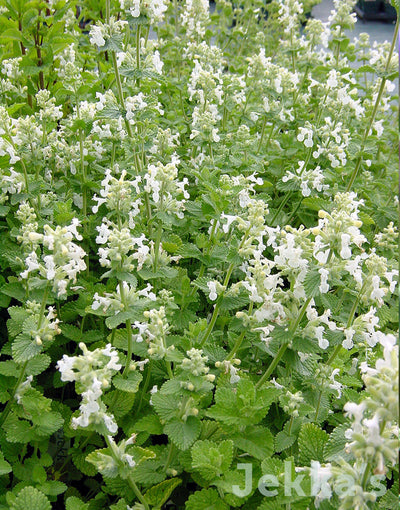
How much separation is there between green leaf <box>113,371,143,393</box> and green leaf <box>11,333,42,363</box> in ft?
0.99

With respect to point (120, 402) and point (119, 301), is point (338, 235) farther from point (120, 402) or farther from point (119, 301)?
point (120, 402)

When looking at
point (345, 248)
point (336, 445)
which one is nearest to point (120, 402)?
point (336, 445)

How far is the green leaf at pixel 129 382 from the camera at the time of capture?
1.88 meters

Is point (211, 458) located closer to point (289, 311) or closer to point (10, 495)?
point (289, 311)

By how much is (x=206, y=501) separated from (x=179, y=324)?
799mm

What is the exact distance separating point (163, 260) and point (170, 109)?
228 centimetres

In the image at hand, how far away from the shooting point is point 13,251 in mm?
2393

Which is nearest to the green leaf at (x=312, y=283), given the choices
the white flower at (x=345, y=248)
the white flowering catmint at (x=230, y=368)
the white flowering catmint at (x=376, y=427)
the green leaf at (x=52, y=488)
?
the white flower at (x=345, y=248)

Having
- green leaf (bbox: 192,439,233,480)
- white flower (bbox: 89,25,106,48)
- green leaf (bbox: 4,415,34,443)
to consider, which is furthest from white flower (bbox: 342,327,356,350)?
white flower (bbox: 89,25,106,48)

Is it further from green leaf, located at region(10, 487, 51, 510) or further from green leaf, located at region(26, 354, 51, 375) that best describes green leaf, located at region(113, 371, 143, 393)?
green leaf, located at region(10, 487, 51, 510)

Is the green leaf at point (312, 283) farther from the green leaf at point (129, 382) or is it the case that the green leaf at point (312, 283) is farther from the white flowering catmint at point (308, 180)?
the white flowering catmint at point (308, 180)

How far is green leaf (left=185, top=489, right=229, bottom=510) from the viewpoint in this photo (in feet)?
5.56

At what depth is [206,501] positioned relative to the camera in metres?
1.71

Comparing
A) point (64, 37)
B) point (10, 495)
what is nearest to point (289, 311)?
point (10, 495)
